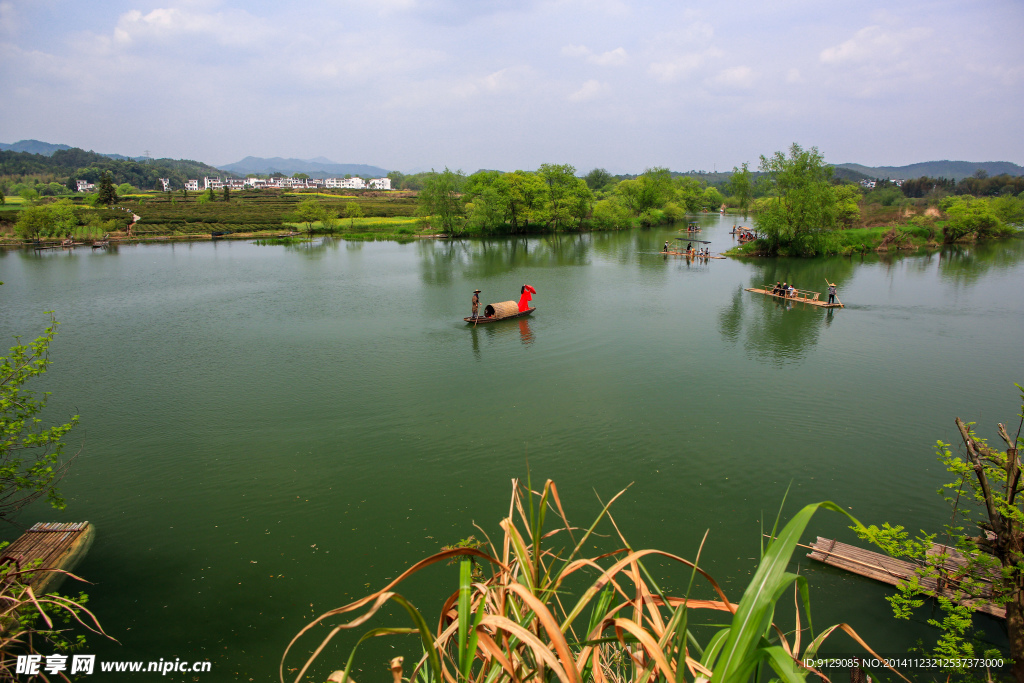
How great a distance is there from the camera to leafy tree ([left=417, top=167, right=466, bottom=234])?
6118 centimetres

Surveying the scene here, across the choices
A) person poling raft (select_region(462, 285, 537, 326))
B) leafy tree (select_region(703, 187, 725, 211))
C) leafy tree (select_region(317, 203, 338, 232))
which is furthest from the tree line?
leafy tree (select_region(703, 187, 725, 211))

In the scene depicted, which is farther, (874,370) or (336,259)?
(336,259)

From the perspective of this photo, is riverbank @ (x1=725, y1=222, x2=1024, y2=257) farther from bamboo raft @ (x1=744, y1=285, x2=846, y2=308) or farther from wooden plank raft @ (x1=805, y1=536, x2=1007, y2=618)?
wooden plank raft @ (x1=805, y1=536, x2=1007, y2=618)

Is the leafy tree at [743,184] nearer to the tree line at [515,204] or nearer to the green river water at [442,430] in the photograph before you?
the tree line at [515,204]

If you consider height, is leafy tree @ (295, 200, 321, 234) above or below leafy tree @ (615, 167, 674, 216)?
below

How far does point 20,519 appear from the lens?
942cm

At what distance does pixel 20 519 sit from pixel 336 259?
120ft

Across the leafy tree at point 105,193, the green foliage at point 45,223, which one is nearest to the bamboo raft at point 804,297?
the green foliage at point 45,223

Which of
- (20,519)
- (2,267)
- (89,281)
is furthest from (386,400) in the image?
(2,267)

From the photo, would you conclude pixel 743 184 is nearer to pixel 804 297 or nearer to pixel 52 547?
pixel 804 297

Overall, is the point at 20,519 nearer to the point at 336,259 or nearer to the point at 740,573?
the point at 740,573

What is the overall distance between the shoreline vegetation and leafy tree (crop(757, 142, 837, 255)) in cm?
8

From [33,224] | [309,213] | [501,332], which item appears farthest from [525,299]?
[33,224]

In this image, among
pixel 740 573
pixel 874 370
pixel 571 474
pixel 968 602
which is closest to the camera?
pixel 968 602
